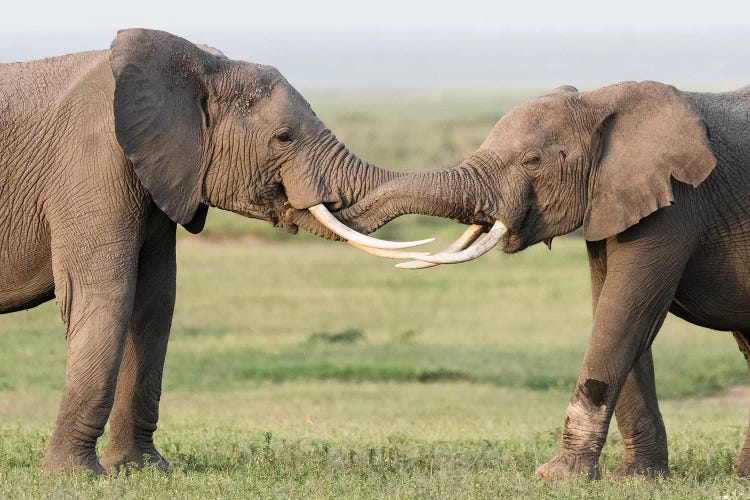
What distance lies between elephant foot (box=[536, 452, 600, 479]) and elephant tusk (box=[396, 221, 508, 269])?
1.37m

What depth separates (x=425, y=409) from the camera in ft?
51.0

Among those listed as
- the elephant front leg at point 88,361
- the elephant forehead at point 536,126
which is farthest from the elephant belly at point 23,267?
the elephant forehead at point 536,126

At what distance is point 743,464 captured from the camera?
1044cm

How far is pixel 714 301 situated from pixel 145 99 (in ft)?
12.6

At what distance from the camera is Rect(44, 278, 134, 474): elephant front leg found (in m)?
9.12

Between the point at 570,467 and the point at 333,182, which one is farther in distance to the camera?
the point at 333,182

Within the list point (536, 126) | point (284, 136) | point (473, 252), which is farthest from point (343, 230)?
point (536, 126)

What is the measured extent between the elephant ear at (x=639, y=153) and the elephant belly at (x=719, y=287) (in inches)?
29.3

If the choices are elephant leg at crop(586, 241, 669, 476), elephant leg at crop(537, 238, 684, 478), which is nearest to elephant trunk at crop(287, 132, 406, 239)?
elephant leg at crop(537, 238, 684, 478)

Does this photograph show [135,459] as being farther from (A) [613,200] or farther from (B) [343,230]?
(A) [613,200]

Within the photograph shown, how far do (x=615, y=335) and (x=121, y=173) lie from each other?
3150 millimetres

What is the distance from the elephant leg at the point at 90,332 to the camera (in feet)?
29.9

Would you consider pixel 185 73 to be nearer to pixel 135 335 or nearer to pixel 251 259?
pixel 135 335

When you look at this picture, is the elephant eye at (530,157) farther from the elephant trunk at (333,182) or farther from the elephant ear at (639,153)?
the elephant trunk at (333,182)
